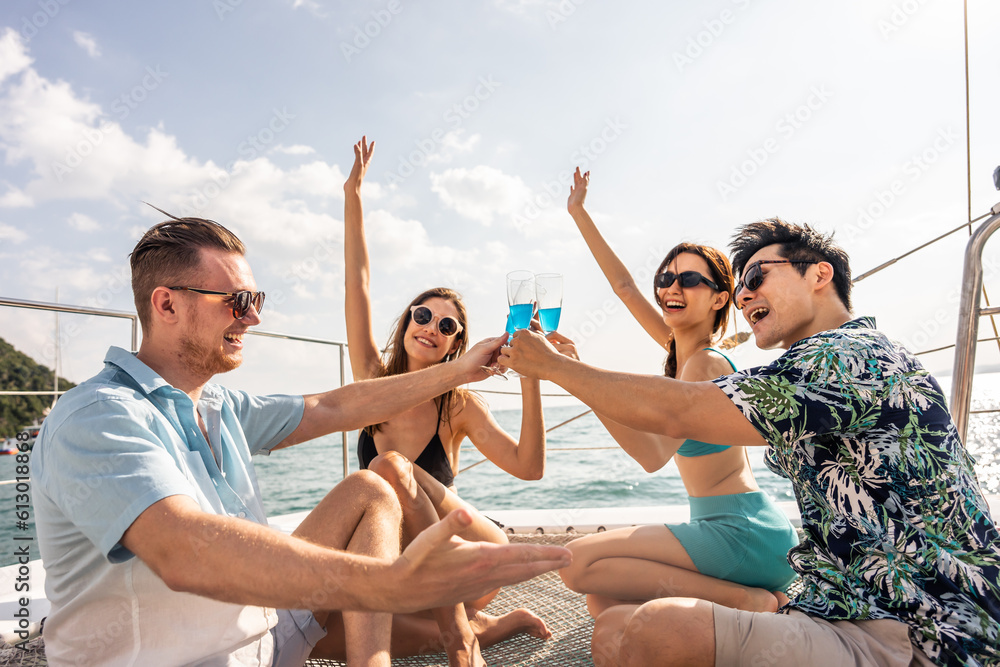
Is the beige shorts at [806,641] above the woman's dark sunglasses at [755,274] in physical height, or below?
below

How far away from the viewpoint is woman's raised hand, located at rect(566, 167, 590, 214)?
350cm

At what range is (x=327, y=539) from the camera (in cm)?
174

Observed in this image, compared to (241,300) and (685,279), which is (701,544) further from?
Result: (241,300)

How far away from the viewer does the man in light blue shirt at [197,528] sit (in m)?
1.07

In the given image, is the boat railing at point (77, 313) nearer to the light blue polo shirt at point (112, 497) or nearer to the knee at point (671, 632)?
the light blue polo shirt at point (112, 497)

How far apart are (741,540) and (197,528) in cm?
181

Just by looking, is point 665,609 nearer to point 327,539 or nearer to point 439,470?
point 327,539

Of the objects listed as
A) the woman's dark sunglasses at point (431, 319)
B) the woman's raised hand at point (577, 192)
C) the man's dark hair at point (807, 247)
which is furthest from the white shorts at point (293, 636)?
the woman's raised hand at point (577, 192)

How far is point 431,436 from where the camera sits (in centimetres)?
283

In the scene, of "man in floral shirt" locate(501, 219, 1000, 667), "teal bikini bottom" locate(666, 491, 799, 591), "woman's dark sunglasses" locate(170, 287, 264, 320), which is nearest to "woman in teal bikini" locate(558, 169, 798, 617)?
"teal bikini bottom" locate(666, 491, 799, 591)

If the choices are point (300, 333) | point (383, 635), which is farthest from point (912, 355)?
point (300, 333)

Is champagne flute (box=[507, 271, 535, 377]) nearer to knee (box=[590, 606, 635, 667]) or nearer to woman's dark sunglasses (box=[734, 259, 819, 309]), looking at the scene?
woman's dark sunglasses (box=[734, 259, 819, 309])

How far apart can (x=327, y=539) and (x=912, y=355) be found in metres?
1.70

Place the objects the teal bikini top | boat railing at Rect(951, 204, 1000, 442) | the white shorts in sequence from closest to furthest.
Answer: the white shorts, boat railing at Rect(951, 204, 1000, 442), the teal bikini top
